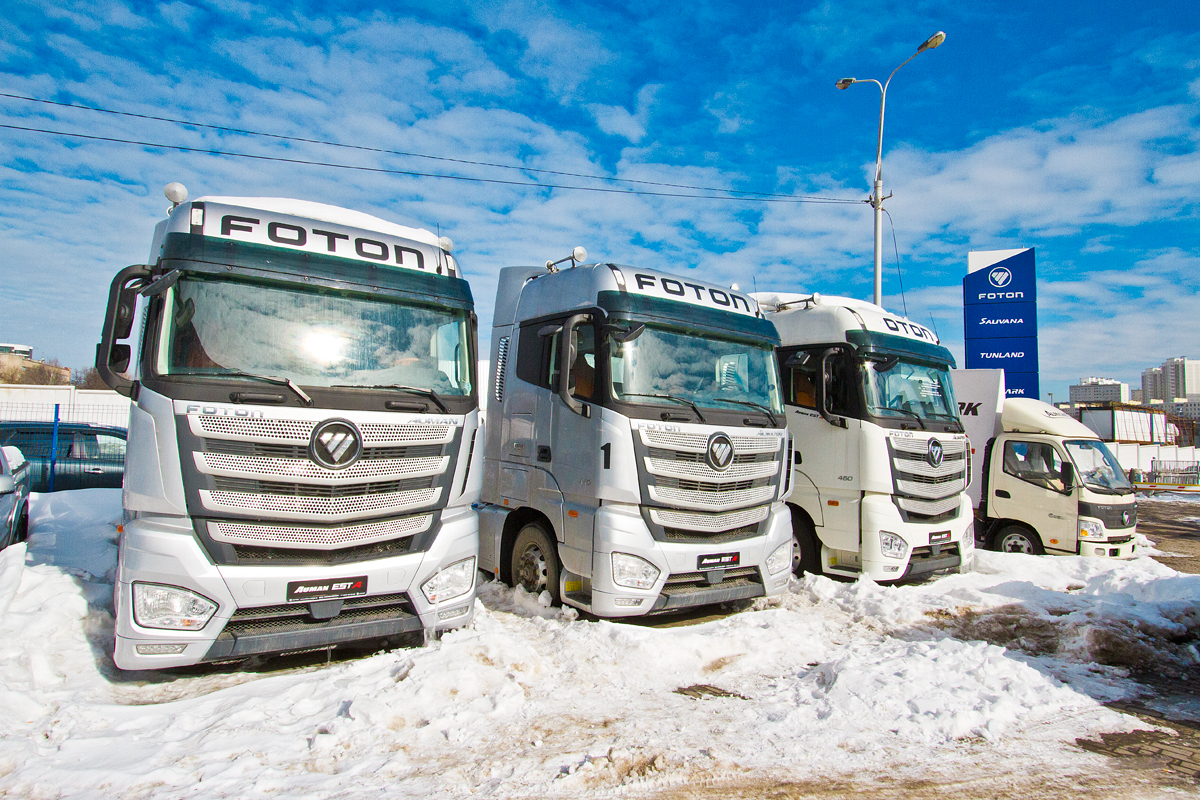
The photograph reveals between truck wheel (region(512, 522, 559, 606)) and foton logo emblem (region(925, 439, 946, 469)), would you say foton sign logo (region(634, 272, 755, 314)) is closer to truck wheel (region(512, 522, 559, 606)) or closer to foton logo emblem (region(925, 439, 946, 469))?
truck wheel (region(512, 522, 559, 606))

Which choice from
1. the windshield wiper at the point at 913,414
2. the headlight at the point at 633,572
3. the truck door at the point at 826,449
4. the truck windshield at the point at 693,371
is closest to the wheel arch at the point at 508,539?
the headlight at the point at 633,572

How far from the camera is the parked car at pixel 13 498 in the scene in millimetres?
7270

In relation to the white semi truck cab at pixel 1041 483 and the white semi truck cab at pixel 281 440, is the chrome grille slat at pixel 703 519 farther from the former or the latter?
the white semi truck cab at pixel 1041 483

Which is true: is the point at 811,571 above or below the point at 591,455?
below

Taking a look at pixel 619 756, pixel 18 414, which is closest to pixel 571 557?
pixel 619 756

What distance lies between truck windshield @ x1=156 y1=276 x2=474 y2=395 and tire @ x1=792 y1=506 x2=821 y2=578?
4947 millimetres

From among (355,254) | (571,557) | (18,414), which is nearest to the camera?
(355,254)

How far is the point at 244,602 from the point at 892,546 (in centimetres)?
659

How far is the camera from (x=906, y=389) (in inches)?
334

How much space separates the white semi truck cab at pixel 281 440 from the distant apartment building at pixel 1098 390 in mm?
118942

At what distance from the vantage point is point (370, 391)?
4.89m

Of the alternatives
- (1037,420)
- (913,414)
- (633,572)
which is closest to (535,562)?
(633,572)

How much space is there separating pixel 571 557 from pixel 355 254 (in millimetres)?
3111

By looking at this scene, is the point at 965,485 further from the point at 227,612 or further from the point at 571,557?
the point at 227,612
